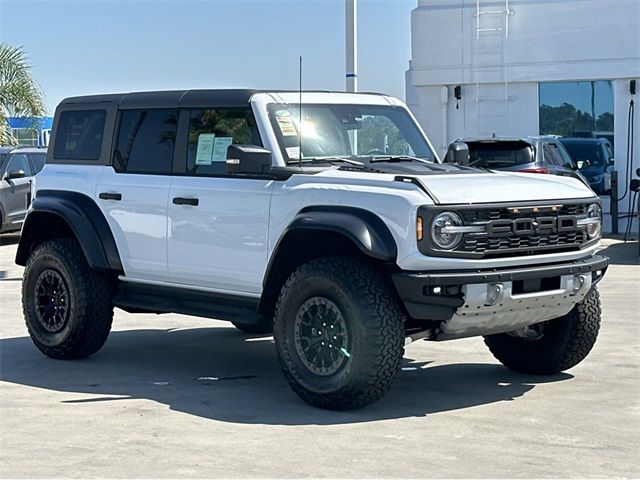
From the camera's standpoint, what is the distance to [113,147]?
377 inches

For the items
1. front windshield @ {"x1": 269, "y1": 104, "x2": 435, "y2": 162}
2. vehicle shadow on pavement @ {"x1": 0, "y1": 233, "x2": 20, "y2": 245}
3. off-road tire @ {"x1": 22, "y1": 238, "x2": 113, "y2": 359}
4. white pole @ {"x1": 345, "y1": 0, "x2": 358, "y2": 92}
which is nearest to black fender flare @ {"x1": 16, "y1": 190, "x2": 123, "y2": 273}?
off-road tire @ {"x1": 22, "y1": 238, "x2": 113, "y2": 359}

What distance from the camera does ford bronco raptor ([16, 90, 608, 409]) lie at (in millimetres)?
7430

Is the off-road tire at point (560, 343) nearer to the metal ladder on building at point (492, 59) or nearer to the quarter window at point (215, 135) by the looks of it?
the quarter window at point (215, 135)

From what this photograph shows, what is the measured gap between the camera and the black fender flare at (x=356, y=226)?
7.36m

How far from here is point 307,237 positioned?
26.1 feet

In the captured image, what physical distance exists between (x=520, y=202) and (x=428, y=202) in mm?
689

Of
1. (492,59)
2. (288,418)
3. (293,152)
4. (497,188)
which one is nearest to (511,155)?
(492,59)

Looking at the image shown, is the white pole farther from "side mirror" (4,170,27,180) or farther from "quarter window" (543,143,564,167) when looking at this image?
"side mirror" (4,170,27,180)

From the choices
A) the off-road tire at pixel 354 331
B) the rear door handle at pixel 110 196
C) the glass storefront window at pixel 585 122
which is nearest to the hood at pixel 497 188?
the off-road tire at pixel 354 331

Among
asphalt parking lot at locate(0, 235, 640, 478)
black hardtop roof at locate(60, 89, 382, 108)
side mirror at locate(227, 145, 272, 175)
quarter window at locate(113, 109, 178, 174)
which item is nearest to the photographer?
asphalt parking lot at locate(0, 235, 640, 478)

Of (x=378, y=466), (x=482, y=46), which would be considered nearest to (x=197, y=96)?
(x=378, y=466)

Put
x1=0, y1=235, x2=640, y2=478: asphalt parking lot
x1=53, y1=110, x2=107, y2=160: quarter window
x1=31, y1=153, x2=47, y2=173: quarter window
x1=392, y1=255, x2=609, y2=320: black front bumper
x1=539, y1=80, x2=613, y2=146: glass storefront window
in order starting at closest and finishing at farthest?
x1=0, y1=235, x2=640, y2=478: asphalt parking lot → x1=392, y1=255, x2=609, y2=320: black front bumper → x1=53, y1=110, x2=107, y2=160: quarter window → x1=31, y1=153, x2=47, y2=173: quarter window → x1=539, y1=80, x2=613, y2=146: glass storefront window

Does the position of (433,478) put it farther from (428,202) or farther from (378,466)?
(428,202)

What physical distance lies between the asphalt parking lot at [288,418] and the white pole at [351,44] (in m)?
6.37
